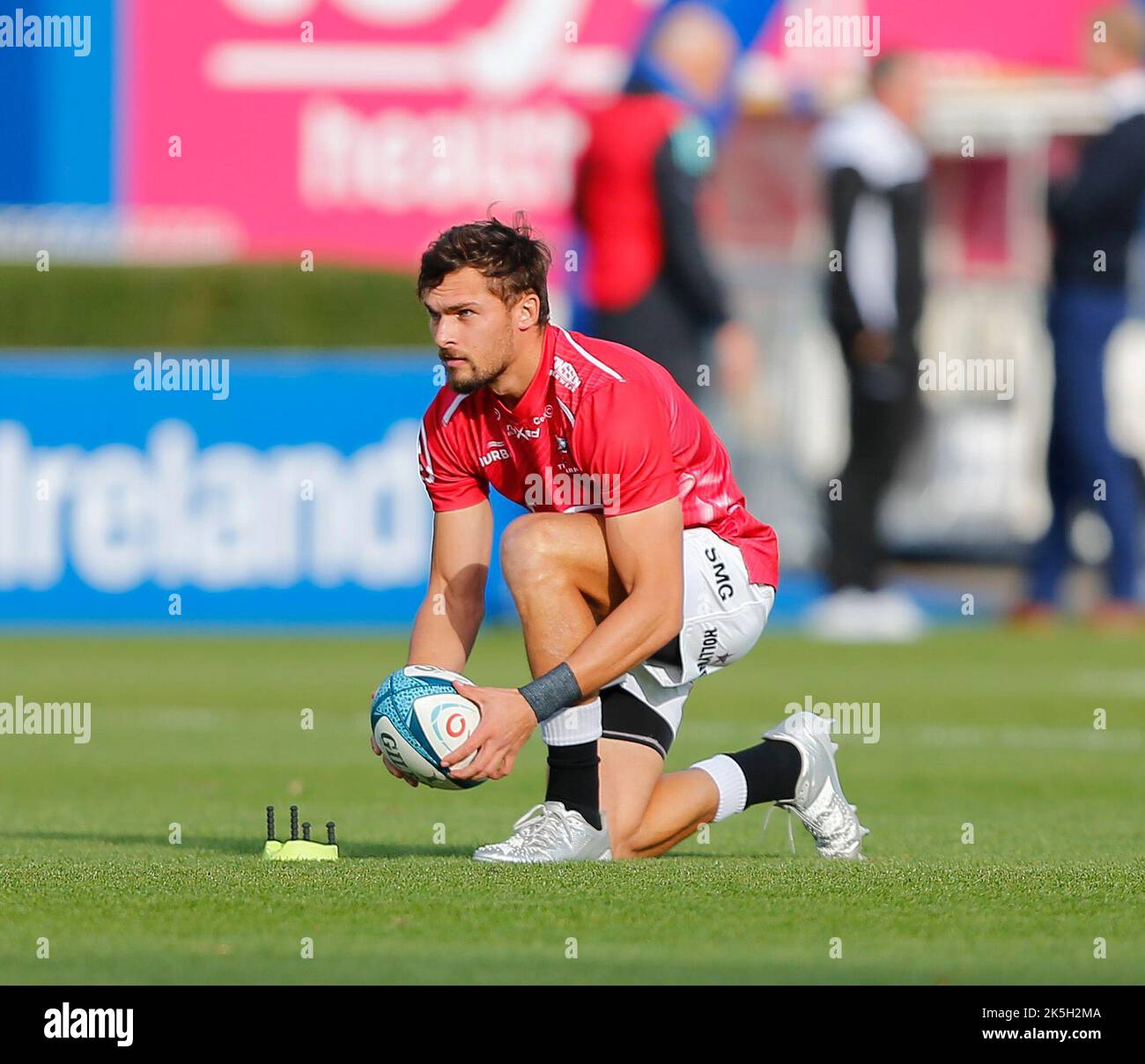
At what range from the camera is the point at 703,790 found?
745cm

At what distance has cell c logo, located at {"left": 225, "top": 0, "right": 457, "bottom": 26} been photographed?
28422 mm

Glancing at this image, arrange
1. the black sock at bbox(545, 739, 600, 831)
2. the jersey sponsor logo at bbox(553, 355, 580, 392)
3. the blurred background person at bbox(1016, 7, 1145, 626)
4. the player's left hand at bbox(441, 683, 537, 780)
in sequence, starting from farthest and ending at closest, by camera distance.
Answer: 1. the blurred background person at bbox(1016, 7, 1145, 626)
2. the black sock at bbox(545, 739, 600, 831)
3. the jersey sponsor logo at bbox(553, 355, 580, 392)
4. the player's left hand at bbox(441, 683, 537, 780)

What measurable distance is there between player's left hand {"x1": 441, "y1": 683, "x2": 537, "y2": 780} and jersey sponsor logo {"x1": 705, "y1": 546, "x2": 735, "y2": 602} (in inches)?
42.8

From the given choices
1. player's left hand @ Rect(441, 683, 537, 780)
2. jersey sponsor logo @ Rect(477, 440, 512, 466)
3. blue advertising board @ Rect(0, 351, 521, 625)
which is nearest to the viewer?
player's left hand @ Rect(441, 683, 537, 780)

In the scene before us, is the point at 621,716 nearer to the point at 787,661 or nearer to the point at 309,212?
the point at 787,661

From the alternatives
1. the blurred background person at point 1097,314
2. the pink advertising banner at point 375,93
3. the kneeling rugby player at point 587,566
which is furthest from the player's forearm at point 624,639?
the pink advertising banner at point 375,93

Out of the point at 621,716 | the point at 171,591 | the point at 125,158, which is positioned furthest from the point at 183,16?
the point at 621,716

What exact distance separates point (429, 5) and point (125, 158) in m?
3.87

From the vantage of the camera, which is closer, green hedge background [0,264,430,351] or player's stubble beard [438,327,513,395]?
player's stubble beard [438,327,513,395]

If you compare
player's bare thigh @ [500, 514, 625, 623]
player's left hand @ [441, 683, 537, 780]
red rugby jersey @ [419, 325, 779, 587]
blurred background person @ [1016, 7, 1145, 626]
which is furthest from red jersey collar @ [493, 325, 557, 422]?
blurred background person @ [1016, 7, 1145, 626]

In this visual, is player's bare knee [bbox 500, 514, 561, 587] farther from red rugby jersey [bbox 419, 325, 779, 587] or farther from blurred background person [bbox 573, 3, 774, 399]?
blurred background person [bbox 573, 3, 774, 399]

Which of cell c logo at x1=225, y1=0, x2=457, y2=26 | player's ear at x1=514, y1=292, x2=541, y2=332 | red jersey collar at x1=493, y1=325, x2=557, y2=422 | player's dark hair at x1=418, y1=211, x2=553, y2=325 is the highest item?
cell c logo at x1=225, y1=0, x2=457, y2=26

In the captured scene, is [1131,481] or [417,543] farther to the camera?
[1131,481]

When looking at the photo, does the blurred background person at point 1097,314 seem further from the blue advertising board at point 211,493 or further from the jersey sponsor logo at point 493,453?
the jersey sponsor logo at point 493,453
